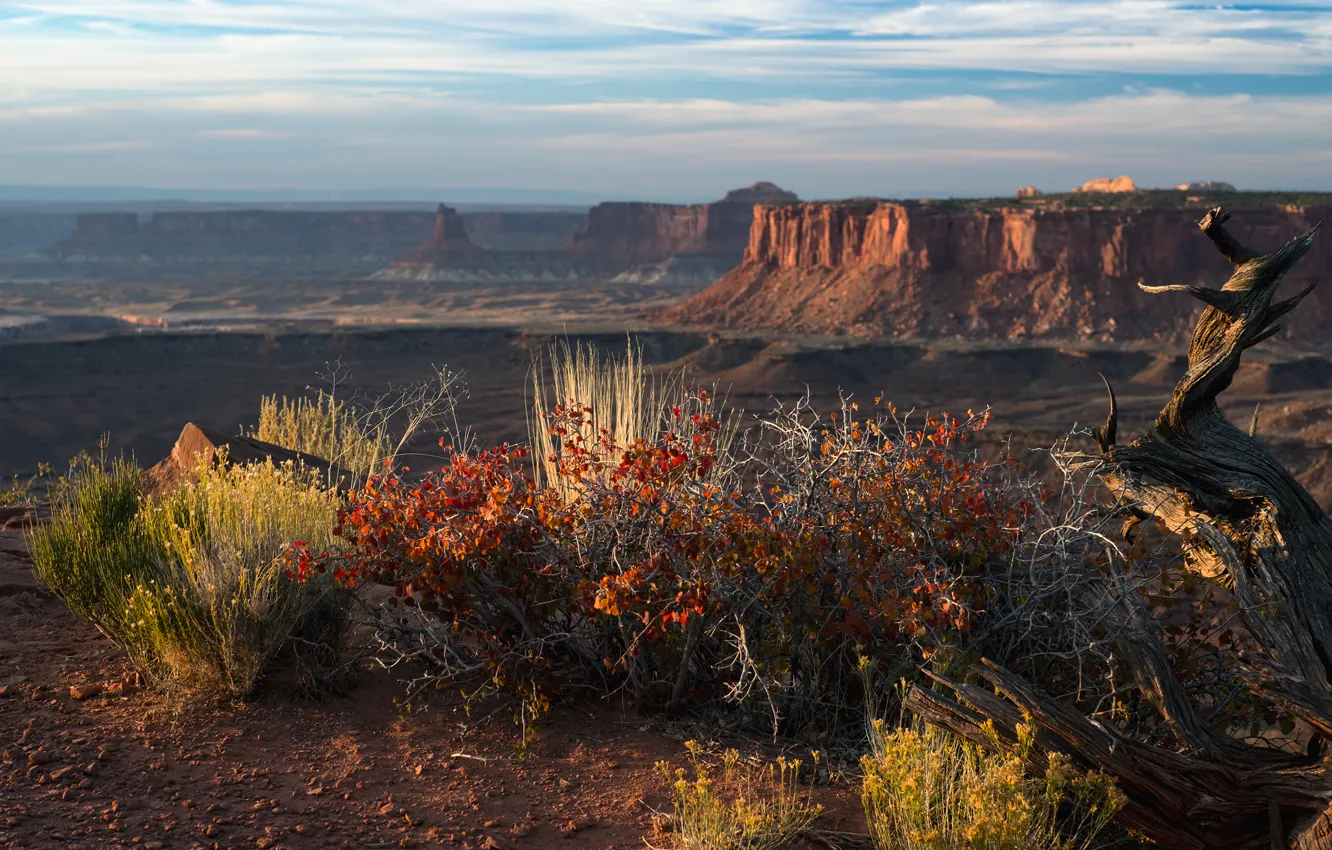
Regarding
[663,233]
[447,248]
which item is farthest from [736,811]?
[663,233]

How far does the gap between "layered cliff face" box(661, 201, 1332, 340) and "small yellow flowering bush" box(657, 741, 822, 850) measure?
191ft

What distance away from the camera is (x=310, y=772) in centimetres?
468

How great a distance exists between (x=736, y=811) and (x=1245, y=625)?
96.8 inches

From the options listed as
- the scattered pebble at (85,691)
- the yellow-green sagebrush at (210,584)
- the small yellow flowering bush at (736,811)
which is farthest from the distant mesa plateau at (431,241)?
the small yellow flowering bush at (736,811)

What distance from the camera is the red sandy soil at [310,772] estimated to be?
4191 millimetres

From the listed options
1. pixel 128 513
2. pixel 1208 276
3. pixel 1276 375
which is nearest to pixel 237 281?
pixel 1208 276

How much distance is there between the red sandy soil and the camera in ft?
13.8

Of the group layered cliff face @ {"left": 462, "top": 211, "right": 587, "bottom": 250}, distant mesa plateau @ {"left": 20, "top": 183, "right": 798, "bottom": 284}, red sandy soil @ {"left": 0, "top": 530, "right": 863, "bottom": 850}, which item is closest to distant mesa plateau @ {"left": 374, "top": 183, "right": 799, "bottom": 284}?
distant mesa plateau @ {"left": 20, "top": 183, "right": 798, "bottom": 284}

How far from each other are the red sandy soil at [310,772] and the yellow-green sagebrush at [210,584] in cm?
20

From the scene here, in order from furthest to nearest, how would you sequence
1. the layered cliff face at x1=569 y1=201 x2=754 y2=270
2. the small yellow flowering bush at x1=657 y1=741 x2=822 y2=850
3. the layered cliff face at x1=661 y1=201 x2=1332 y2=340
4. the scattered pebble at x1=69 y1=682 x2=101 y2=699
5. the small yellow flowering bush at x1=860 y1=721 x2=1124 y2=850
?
1. the layered cliff face at x1=569 y1=201 x2=754 y2=270
2. the layered cliff face at x1=661 y1=201 x2=1332 y2=340
3. the scattered pebble at x1=69 y1=682 x2=101 y2=699
4. the small yellow flowering bush at x1=657 y1=741 x2=822 y2=850
5. the small yellow flowering bush at x1=860 y1=721 x2=1124 y2=850

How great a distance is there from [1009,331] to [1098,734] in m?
59.6

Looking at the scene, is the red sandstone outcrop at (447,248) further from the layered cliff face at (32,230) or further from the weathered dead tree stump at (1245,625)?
the weathered dead tree stump at (1245,625)

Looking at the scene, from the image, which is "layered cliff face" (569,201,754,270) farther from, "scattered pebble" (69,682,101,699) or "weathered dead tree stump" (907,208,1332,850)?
"scattered pebble" (69,682,101,699)

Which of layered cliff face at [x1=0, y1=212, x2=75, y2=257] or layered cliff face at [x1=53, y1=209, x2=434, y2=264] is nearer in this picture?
layered cliff face at [x1=53, y1=209, x2=434, y2=264]
